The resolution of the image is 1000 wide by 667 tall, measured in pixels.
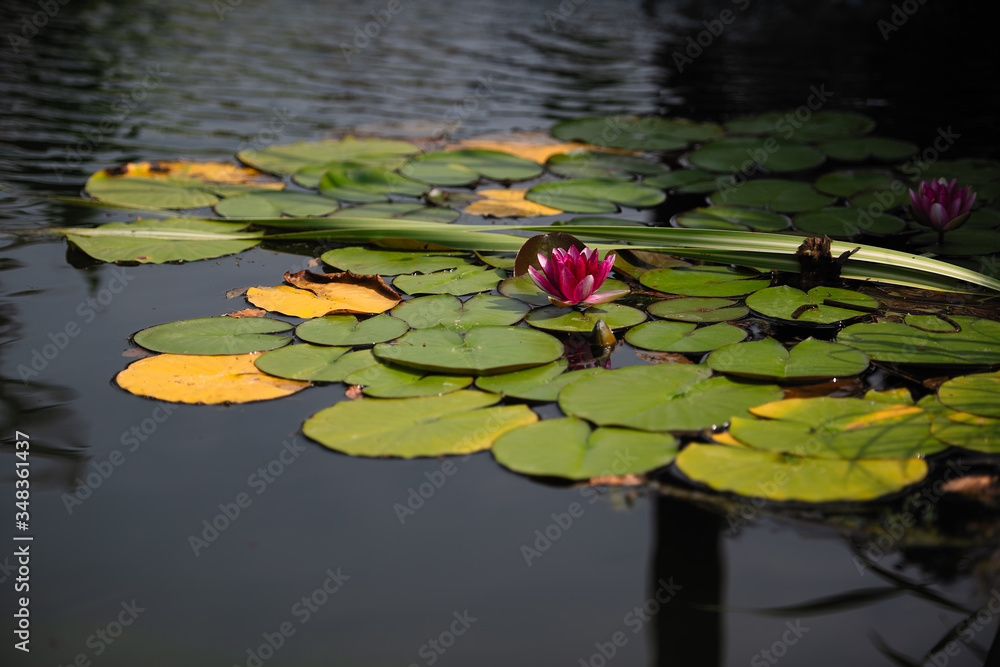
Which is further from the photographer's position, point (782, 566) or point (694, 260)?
point (694, 260)

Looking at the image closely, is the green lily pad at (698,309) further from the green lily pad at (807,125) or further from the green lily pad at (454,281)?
the green lily pad at (807,125)

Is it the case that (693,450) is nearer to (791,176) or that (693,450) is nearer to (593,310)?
(593,310)

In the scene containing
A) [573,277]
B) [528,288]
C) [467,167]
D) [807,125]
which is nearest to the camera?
[573,277]

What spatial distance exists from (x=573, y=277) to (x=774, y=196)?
1311 millimetres

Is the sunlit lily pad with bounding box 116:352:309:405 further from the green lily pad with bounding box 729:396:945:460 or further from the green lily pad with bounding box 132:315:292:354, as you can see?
the green lily pad with bounding box 729:396:945:460

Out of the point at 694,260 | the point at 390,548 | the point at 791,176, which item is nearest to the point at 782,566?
the point at 390,548

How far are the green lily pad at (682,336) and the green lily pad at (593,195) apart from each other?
998mm

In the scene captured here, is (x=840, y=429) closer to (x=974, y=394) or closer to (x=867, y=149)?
(x=974, y=394)

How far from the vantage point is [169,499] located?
4.77 feet

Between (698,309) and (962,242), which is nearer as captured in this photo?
(698,309)

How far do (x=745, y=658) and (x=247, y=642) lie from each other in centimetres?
78

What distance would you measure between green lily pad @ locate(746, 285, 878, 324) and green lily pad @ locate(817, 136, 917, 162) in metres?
1.54

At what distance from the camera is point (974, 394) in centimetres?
160

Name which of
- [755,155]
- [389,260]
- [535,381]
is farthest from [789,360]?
[755,155]
